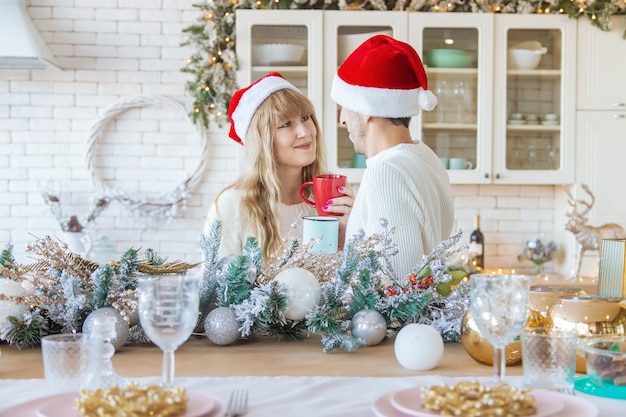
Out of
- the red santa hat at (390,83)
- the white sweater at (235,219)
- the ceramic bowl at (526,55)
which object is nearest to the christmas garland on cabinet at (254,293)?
the red santa hat at (390,83)

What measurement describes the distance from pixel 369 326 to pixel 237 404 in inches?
17.9

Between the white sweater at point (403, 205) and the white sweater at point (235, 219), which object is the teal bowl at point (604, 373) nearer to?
the white sweater at point (403, 205)

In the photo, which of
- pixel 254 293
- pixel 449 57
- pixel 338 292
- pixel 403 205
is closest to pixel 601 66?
pixel 449 57

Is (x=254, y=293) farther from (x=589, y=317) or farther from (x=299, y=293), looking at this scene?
(x=589, y=317)

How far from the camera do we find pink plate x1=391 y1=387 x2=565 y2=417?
102 centimetres

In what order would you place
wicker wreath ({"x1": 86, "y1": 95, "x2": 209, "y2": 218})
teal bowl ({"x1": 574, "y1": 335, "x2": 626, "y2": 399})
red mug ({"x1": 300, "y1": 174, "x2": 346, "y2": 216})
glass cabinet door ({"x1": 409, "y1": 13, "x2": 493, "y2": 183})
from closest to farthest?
teal bowl ({"x1": 574, "y1": 335, "x2": 626, "y2": 399})
red mug ({"x1": 300, "y1": 174, "x2": 346, "y2": 216})
glass cabinet door ({"x1": 409, "y1": 13, "x2": 493, "y2": 183})
wicker wreath ({"x1": 86, "y1": 95, "x2": 209, "y2": 218})

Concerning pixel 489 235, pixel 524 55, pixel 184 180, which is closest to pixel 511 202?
pixel 489 235

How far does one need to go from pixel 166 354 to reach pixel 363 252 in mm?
562

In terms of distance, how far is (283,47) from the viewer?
13.2 feet

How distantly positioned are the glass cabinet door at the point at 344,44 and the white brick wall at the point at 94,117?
1.98 feet

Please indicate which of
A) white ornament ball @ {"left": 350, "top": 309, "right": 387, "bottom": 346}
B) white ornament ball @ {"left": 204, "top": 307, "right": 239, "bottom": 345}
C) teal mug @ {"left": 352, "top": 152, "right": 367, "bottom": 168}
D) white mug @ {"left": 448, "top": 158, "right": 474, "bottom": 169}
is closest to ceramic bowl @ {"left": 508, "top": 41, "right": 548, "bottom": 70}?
white mug @ {"left": 448, "top": 158, "right": 474, "bottom": 169}

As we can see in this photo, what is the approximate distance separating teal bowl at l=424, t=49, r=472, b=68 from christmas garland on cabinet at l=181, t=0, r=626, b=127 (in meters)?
0.21

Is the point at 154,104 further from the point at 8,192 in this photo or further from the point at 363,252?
the point at 363,252

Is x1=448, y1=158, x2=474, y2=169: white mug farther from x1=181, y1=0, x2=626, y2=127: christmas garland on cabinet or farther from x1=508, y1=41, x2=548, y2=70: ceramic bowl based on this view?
x1=181, y1=0, x2=626, y2=127: christmas garland on cabinet
